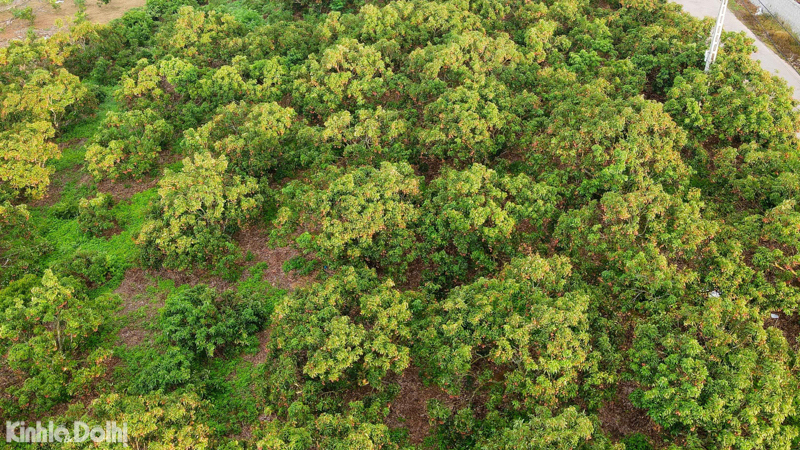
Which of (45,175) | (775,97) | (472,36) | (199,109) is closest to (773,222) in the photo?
(775,97)

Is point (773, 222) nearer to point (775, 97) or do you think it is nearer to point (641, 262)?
point (641, 262)

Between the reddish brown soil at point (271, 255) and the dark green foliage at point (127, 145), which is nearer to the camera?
the reddish brown soil at point (271, 255)

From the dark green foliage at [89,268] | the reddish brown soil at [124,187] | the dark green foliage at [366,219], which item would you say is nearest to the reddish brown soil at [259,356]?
the dark green foliage at [366,219]

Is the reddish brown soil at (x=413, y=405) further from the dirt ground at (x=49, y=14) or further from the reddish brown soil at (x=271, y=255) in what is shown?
the dirt ground at (x=49, y=14)

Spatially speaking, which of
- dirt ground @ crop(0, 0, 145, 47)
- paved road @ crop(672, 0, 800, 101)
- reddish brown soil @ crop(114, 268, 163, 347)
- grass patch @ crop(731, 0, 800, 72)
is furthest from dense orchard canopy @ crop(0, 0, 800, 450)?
dirt ground @ crop(0, 0, 145, 47)

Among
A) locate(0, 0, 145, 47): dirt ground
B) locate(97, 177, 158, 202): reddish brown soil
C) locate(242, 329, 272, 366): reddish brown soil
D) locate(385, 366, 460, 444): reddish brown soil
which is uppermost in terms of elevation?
locate(0, 0, 145, 47): dirt ground

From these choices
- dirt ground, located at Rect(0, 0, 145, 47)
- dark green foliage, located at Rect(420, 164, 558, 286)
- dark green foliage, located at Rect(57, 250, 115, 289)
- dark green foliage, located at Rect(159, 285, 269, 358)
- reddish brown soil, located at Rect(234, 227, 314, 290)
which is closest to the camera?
dark green foliage, located at Rect(159, 285, 269, 358)

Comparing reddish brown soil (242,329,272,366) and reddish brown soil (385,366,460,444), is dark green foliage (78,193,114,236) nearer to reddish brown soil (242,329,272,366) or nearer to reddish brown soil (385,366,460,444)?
reddish brown soil (242,329,272,366)
